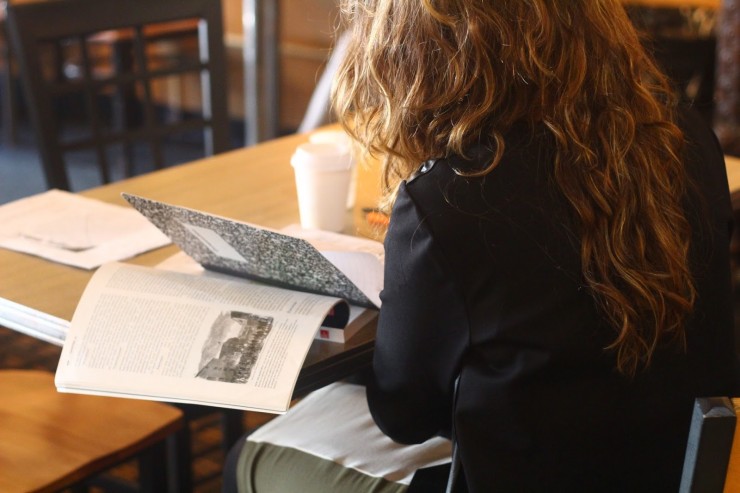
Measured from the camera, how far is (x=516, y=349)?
3.07 feet

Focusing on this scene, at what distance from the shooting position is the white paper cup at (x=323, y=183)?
1.38 m

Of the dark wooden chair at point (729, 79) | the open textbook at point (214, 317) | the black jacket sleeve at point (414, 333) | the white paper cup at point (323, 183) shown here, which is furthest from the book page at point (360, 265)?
the dark wooden chair at point (729, 79)

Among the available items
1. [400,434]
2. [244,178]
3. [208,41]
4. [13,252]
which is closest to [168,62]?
[208,41]

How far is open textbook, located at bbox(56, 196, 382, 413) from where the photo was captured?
1.01 m

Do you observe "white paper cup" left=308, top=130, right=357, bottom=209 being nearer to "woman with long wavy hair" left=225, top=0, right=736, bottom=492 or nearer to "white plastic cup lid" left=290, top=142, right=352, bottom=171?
"white plastic cup lid" left=290, top=142, right=352, bottom=171

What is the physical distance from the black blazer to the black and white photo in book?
0.13 m

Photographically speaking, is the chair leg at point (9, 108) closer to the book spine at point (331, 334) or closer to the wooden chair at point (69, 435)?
the wooden chair at point (69, 435)

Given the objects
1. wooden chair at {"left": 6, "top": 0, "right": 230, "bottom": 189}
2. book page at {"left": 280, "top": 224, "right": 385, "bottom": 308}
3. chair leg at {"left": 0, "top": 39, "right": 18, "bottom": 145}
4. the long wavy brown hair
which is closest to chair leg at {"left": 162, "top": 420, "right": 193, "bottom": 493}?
wooden chair at {"left": 6, "top": 0, "right": 230, "bottom": 189}

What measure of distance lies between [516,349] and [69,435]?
0.72 m

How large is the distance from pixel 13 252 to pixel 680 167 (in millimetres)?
881

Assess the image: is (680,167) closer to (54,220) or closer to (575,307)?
(575,307)

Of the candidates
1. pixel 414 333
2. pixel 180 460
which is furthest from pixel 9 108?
pixel 414 333

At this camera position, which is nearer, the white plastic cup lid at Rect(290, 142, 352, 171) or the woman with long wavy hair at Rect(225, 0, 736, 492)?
the woman with long wavy hair at Rect(225, 0, 736, 492)

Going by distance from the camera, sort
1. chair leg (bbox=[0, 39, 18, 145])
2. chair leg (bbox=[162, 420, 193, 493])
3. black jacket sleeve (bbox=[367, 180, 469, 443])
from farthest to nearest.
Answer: chair leg (bbox=[0, 39, 18, 145]) < chair leg (bbox=[162, 420, 193, 493]) < black jacket sleeve (bbox=[367, 180, 469, 443])
